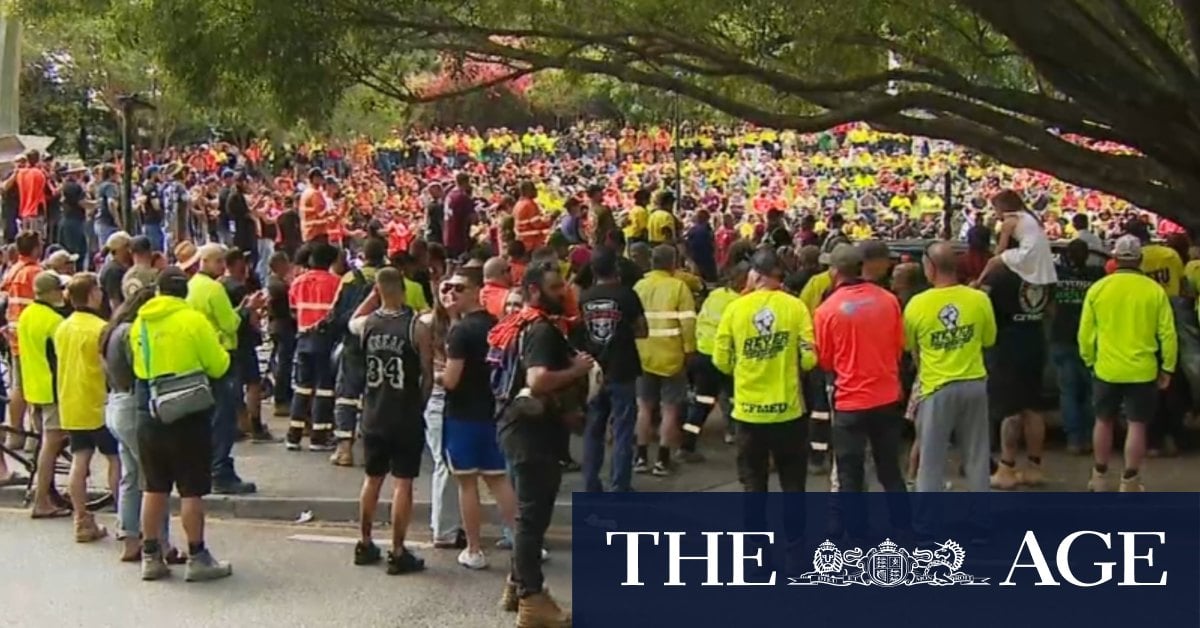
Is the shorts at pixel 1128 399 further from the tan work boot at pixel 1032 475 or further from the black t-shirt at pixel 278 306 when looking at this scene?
the black t-shirt at pixel 278 306

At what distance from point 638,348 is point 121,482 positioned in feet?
11.9

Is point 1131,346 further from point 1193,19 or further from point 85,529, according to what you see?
point 85,529

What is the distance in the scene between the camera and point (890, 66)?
15.4 meters

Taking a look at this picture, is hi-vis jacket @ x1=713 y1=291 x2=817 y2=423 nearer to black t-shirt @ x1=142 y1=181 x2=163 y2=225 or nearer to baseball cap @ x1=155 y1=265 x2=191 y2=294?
baseball cap @ x1=155 y1=265 x2=191 y2=294

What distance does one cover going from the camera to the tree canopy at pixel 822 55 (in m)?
10.6

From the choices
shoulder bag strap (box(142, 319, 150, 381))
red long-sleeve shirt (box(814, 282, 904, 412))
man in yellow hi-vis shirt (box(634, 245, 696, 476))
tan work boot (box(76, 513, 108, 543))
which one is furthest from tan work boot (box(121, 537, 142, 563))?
red long-sleeve shirt (box(814, 282, 904, 412))

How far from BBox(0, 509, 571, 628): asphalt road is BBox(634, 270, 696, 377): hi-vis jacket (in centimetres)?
206

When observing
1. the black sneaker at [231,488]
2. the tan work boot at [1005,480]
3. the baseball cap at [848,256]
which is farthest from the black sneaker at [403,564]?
the tan work boot at [1005,480]

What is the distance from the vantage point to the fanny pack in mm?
8555

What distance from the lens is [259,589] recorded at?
8711mm

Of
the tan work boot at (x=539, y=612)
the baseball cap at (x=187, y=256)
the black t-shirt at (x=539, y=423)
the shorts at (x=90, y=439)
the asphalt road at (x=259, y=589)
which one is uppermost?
the baseball cap at (x=187, y=256)

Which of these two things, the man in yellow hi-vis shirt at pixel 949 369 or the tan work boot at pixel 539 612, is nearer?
the tan work boot at pixel 539 612

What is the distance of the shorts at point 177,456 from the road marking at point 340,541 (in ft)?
4.44

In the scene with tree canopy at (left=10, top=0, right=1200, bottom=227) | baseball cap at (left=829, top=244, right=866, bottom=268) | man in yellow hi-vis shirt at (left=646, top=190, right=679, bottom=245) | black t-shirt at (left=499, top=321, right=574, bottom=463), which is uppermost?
tree canopy at (left=10, top=0, right=1200, bottom=227)
